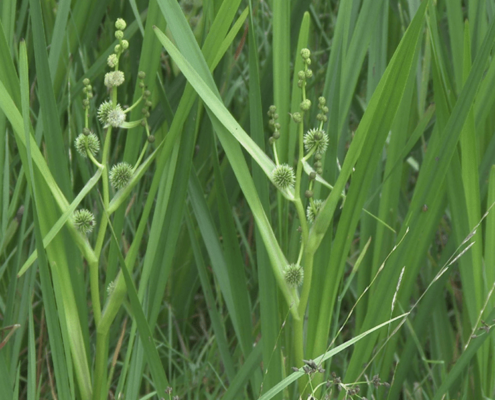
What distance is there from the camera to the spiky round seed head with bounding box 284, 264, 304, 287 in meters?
0.91

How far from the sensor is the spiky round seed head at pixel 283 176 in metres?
0.90

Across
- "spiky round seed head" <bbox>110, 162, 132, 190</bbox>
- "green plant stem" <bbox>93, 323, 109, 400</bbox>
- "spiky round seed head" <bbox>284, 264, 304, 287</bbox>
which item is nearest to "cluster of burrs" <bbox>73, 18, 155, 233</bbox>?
"spiky round seed head" <bbox>110, 162, 132, 190</bbox>

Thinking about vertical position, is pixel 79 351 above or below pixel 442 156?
below

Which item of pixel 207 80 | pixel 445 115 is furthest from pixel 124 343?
pixel 445 115

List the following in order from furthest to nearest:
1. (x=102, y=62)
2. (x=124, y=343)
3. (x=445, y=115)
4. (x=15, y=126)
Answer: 1. (x=124, y=343)
2. (x=102, y=62)
3. (x=445, y=115)
4. (x=15, y=126)

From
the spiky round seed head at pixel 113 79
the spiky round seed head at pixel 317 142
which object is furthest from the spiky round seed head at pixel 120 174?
the spiky round seed head at pixel 317 142

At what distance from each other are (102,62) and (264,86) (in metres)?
0.30

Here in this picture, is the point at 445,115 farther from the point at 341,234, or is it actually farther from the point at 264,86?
the point at 264,86

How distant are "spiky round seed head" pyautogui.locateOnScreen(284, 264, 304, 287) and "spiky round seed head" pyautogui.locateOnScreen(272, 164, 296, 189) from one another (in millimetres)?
114

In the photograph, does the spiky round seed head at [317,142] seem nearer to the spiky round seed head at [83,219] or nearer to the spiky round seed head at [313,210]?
the spiky round seed head at [313,210]

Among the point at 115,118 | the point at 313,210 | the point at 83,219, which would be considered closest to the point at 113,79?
the point at 115,118

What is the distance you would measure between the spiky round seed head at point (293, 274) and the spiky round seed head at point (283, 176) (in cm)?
11

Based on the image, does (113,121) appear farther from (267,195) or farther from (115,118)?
(267,195)

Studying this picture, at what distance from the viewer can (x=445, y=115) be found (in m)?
1.00
